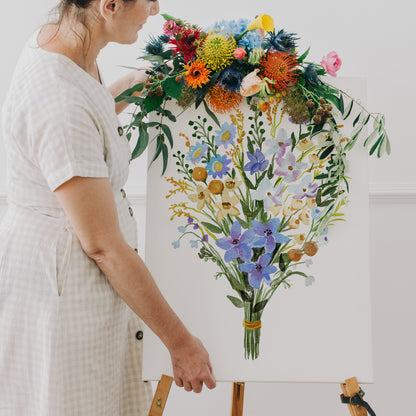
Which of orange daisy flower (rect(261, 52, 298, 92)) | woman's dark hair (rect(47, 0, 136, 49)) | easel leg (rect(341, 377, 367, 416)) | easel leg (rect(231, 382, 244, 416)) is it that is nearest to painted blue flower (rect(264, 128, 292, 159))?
orange daisy flower (rect(261, 52, 298, 92))

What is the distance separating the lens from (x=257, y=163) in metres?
1.16

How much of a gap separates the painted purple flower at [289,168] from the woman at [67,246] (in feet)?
1.31

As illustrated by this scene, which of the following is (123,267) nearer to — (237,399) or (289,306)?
(289,306)

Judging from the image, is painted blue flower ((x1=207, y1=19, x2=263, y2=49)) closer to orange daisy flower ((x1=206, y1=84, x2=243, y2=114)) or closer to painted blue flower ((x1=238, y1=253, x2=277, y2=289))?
orange daisy flower ((x1=206, y1=84, x2=243, y2=114))

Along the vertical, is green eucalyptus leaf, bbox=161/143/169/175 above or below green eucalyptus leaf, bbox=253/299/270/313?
above

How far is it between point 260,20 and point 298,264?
598 millimetres

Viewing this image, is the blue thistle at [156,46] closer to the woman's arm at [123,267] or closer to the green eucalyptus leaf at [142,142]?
the green eucalyptus leaf at [142,142]

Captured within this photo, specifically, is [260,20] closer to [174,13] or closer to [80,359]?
[174,13]

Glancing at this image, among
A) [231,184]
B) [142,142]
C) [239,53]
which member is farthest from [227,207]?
[239,53]

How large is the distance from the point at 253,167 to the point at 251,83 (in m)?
0.21

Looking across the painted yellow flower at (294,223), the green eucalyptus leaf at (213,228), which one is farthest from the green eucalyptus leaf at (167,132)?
the painted yellow flower at (294,223)

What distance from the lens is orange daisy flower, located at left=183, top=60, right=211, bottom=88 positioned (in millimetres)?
1100

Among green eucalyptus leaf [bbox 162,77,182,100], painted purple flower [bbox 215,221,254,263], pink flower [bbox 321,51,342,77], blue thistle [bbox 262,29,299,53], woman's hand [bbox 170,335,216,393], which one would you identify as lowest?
woman's hand [bbox 170,335,216,393]

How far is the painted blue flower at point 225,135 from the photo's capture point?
116 cm
